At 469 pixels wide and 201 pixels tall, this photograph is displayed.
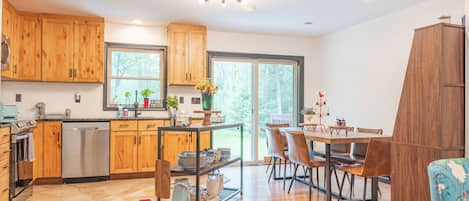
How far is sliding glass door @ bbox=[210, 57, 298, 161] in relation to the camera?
20.5ft

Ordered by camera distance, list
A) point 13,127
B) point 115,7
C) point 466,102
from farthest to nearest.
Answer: point 115,7, point 13,127, point 466,102

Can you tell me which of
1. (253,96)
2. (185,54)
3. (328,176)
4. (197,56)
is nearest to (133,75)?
(185,54)

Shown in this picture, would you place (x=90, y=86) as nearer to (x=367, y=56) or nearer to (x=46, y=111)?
(x=46, y=111)

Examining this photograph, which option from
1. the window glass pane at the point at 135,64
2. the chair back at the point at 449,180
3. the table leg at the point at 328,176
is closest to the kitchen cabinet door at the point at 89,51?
the window glass pane at the point at 135,64

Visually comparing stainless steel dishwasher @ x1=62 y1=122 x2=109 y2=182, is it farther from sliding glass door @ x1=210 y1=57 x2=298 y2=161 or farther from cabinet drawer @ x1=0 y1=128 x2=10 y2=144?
sliding glass door @ x1=210 y1=57 x2=298 y2=161

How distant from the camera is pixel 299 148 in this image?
3953mm

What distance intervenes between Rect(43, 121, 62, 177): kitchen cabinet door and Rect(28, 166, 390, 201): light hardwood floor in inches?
8.5

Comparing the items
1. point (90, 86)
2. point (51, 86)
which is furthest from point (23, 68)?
point (90, 86)

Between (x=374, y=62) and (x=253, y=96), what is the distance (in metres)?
2.17

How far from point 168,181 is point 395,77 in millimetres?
3440

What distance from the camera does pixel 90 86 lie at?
5457 millimetres

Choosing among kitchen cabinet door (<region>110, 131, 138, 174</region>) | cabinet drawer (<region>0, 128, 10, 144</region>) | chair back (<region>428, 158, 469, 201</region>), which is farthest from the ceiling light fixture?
chair back (<region>428, 158, 469, 201</region>)

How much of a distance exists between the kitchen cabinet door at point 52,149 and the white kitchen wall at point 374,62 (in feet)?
14.6

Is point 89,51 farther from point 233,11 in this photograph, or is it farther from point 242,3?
point 242,3
